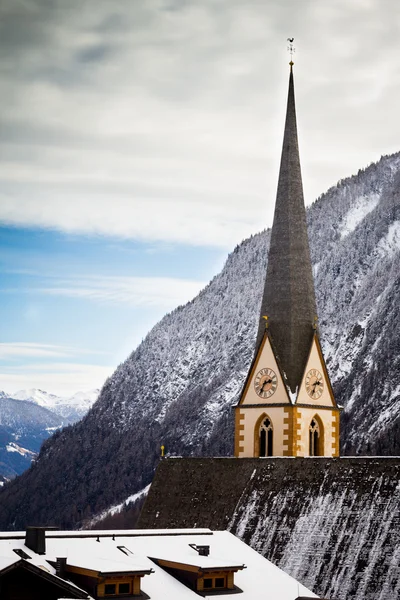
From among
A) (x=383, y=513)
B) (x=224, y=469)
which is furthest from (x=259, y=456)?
(x=383, y=513)

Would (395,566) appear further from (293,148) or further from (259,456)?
(293,148)

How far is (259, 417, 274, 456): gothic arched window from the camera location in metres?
59.8

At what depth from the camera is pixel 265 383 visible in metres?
61.1

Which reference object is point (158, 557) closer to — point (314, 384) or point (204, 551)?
point (204, 551)

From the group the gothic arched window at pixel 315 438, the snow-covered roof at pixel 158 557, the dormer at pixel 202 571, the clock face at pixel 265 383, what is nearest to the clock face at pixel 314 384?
the gothic arched window at pixel 315 438

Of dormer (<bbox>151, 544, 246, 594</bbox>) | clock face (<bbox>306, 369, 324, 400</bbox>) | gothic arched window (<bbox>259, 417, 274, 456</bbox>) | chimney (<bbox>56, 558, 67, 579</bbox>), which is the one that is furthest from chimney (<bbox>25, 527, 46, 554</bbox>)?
clock face (<bbox>306, 369, 324, 400</bbox>)

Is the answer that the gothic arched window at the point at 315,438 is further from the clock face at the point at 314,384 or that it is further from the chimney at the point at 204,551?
the chimney at the point at 204,551

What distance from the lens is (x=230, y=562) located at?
41.2m

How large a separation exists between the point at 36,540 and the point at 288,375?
23400 mm

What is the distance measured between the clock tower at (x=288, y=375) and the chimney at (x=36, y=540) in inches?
826

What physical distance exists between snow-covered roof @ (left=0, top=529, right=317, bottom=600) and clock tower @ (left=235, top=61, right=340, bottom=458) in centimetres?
1442

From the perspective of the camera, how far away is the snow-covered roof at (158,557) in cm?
3878

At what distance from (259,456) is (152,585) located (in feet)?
69.7

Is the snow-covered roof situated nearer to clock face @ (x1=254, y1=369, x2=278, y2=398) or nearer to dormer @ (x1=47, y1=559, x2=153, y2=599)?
dormer @ (x1=47, y1=559, x2=153, y2=599)
